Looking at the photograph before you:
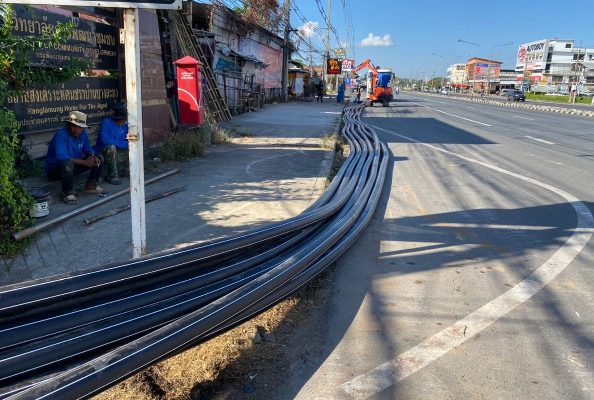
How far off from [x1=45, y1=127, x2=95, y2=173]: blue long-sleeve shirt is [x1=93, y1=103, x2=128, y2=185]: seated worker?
0.55m

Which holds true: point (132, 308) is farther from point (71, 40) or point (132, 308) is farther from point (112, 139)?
point (71, 40)

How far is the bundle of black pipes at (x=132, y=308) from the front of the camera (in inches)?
93.4

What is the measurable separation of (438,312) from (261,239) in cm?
159

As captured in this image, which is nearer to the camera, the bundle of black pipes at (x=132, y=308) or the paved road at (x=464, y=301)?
the bundle of black pipes at (x=132, y=308)

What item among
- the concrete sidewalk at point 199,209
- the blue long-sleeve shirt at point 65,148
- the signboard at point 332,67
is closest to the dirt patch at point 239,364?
the concrete sidewalk at point 199,209

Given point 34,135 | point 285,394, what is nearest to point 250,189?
point 34,135

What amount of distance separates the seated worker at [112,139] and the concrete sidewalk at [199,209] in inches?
9.1

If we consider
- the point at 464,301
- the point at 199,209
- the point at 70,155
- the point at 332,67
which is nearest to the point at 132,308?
the point at 464,301

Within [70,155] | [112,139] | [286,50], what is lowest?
[70,155]

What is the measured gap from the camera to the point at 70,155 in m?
6.11

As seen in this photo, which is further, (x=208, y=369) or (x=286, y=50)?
(x=286, y=50)

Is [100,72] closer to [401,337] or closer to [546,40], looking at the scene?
[401,337]

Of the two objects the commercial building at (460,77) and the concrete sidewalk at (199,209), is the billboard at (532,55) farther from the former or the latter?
the concrete sidewalk at (199,209)

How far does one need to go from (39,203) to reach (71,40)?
11.3 feet
